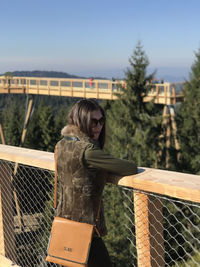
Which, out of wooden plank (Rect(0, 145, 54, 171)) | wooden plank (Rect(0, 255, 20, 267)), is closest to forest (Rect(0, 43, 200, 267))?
wooden plank (Rect(0, 255, 20, 267))

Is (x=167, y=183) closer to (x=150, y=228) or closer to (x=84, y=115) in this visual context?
(x=150, y=228)

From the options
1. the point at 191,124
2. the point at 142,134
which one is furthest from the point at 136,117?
the point at 191,124

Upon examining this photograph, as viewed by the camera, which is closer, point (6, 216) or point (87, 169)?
point (87, 169)

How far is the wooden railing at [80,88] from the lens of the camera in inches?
852

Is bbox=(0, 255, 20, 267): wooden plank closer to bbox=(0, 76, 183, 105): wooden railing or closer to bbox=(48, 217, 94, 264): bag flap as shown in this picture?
bbox=(48, 217, 94, 264): bag flap

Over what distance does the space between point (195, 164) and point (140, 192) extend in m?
22.6

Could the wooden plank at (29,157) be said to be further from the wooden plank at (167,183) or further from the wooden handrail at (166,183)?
the wooden plank at (167,183)

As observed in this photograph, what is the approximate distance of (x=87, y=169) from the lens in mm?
2094

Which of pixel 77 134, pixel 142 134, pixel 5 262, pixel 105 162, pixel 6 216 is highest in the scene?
pixel 77 134

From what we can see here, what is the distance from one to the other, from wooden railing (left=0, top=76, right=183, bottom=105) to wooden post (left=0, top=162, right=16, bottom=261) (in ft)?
60.7

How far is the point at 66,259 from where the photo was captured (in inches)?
86.7

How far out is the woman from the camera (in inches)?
81.1

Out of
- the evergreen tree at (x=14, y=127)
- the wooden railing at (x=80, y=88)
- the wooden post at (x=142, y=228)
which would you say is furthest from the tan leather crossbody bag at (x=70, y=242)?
the evergreen tree at (x=14, y=127)

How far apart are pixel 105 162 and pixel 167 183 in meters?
0.39
